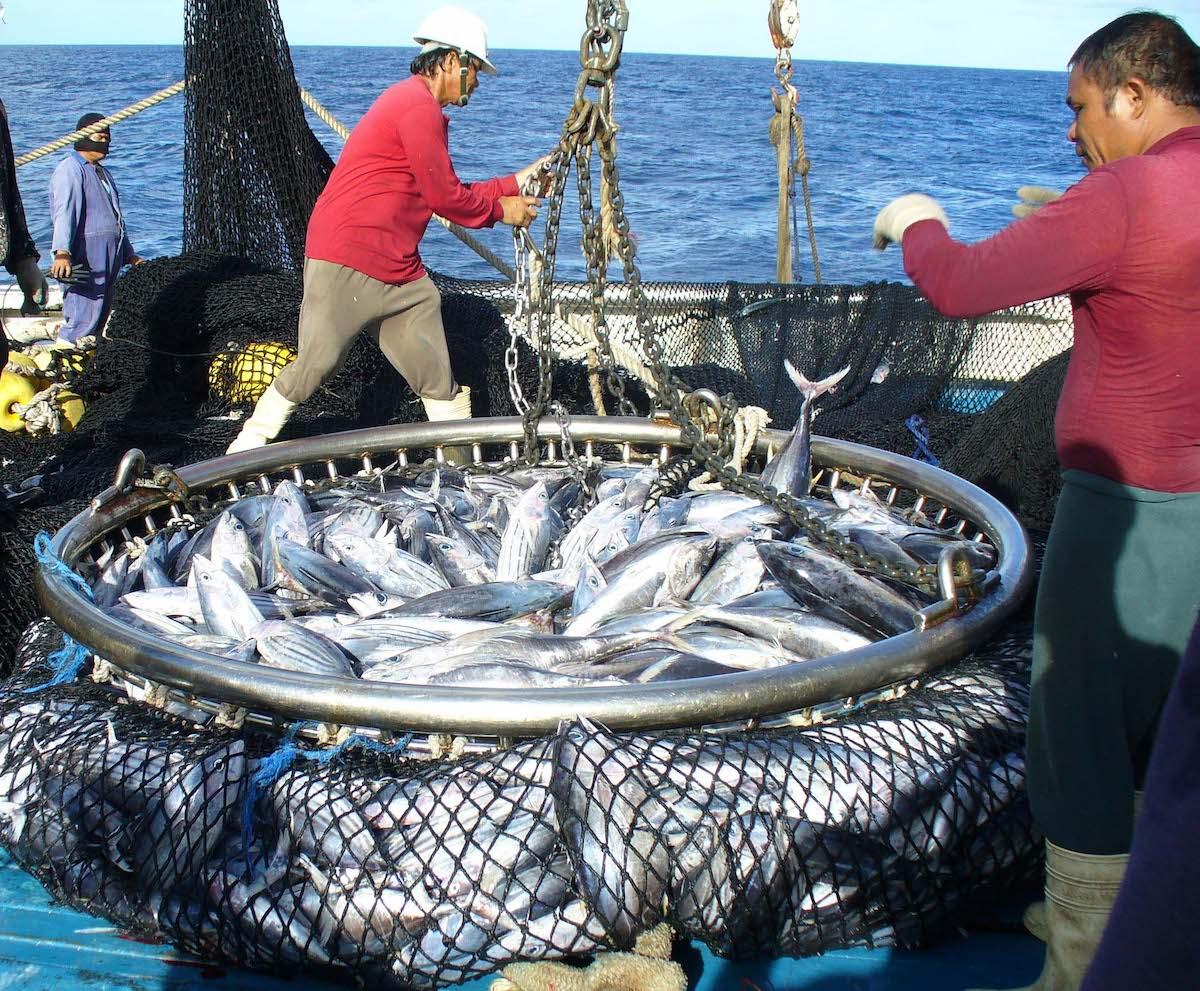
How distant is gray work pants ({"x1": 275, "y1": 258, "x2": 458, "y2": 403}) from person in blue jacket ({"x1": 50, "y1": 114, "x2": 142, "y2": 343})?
4132mm

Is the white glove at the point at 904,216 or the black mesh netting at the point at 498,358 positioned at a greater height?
the white glove at the point at 904,216

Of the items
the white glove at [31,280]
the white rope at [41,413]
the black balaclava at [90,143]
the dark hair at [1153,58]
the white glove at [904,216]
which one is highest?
the dark hair at [1153,58]

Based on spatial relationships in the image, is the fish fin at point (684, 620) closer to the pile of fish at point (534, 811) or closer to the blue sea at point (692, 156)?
the pile of fish at point (534, 811)

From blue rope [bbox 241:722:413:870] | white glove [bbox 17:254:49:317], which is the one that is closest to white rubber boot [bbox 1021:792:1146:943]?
blue rope [bbox 241:722:413:870]

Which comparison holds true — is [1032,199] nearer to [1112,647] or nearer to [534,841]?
[1112,647]

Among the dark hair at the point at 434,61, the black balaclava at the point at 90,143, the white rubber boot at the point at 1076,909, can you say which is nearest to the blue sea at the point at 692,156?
the black balaclava at the point at 90,143

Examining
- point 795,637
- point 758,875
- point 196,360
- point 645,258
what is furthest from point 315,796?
point 645,258

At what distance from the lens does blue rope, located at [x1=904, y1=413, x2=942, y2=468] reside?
5.17m

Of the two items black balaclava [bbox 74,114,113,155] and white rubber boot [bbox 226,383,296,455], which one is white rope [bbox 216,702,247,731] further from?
black balaclava [bbox 74,114,113,155]

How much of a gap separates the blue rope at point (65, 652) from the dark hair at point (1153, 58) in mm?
2886

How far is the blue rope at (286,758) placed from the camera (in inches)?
92.4

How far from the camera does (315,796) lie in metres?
2.29

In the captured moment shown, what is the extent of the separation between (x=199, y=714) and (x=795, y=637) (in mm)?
1635

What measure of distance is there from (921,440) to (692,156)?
3465cm
